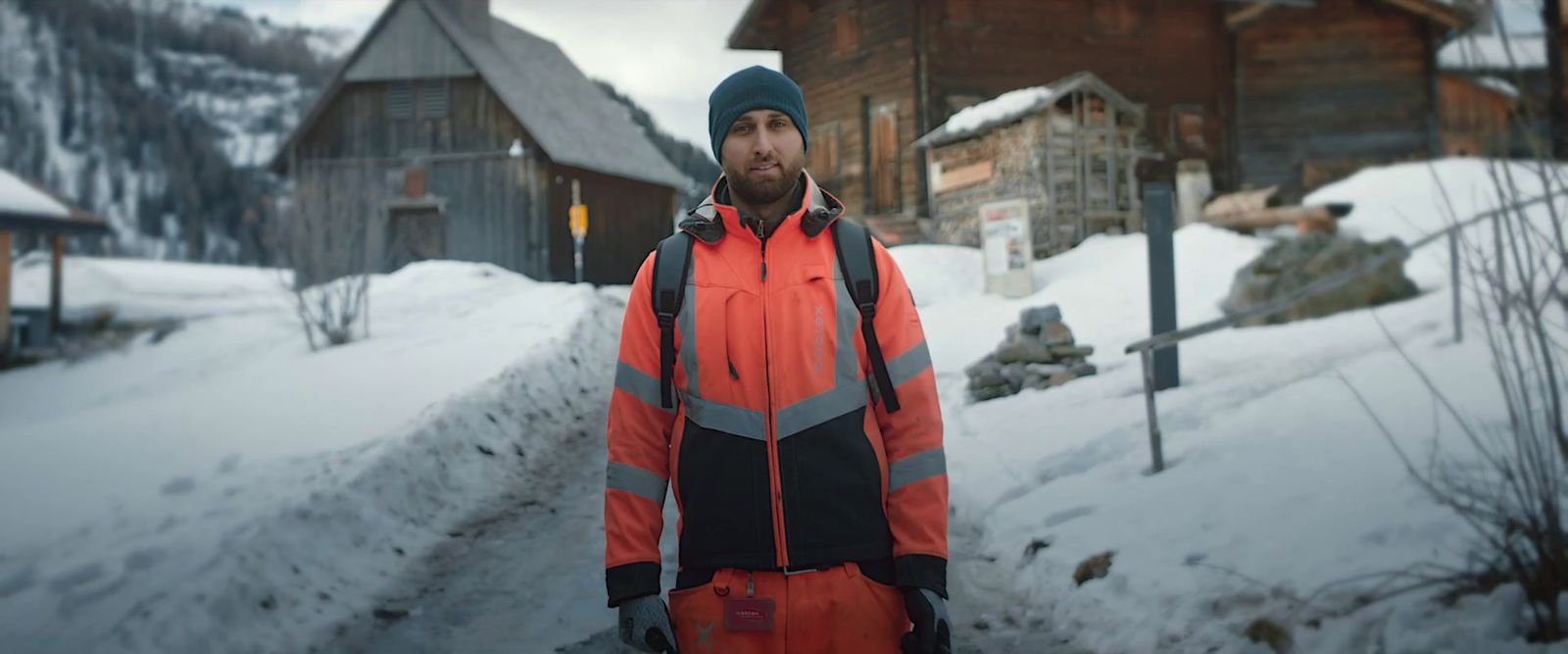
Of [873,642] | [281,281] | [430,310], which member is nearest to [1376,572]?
[873,642]

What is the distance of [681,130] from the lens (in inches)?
1243

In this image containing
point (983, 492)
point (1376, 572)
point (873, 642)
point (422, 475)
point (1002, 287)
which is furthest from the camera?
point (1002, 287)

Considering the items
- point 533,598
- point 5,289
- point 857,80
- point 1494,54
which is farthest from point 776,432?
point 1494,54

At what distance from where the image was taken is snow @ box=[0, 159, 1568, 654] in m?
3.27

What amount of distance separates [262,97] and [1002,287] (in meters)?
11.1

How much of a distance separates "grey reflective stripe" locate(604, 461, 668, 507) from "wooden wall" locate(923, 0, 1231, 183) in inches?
570

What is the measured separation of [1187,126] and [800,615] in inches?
681

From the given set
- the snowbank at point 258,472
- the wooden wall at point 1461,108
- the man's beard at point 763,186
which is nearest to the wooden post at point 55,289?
the snowbank at point 258,472

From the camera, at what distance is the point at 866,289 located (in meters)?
2.03

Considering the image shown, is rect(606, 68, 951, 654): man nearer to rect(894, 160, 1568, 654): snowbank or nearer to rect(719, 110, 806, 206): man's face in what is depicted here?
rect(719, 110, 806, 206): man's face

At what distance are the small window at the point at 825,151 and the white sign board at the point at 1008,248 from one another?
8.24 m

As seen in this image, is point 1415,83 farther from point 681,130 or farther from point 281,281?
point 681,130

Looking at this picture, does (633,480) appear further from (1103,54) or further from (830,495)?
(1103,54)

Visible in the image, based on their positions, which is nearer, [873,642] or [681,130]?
[873,642]
